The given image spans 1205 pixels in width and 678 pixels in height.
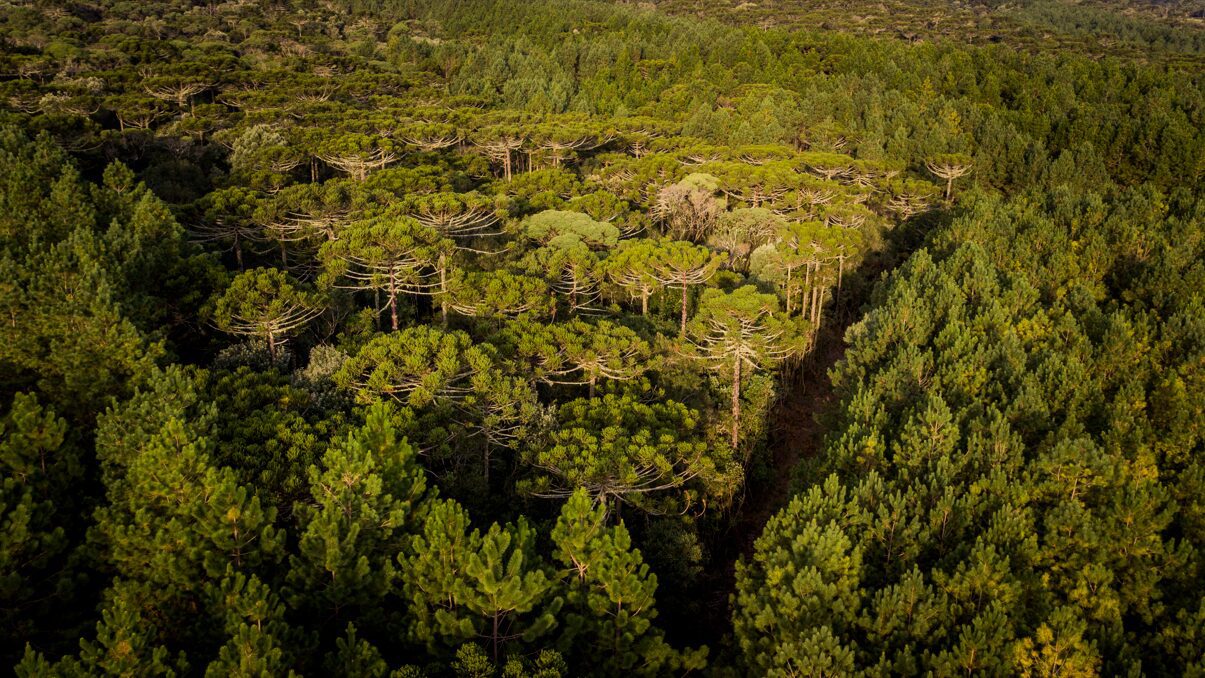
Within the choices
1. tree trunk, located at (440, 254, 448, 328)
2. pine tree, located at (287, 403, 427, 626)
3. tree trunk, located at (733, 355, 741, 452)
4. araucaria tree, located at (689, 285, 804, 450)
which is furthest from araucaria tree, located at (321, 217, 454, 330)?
tree trunk, located at (733, 355, 741, 452)

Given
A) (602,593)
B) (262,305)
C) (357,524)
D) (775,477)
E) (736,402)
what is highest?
(262,305)

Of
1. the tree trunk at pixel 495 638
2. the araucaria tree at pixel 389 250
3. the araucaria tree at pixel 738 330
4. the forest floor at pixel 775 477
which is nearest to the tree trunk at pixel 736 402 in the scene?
the araucaria tree at pixel 738 330

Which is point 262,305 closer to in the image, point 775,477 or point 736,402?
point 736,402

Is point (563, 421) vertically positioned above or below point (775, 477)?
above

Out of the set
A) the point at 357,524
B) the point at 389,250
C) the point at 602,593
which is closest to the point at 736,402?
the point at 602,593

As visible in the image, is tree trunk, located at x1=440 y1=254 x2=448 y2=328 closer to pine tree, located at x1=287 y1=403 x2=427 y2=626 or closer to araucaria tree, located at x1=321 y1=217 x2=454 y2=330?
araucaria tree, located at x1=321 y1=217 x2=454 y2=330

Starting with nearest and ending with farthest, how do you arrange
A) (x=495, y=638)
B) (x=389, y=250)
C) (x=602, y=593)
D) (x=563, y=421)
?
(x=495, y=638), (x=602, y=593), (x=563, y=421), (x=389, y=250)

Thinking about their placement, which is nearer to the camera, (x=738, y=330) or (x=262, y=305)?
(x=262, y=305)

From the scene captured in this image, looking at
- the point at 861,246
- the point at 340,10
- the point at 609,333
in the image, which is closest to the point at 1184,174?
the point at 861,246

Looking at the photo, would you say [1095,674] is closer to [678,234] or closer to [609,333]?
[609,333]

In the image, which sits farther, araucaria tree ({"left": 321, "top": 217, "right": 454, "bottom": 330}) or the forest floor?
araucaria tree ({"left": 321, "top": 217, "right": 454, "bottom": 330})
